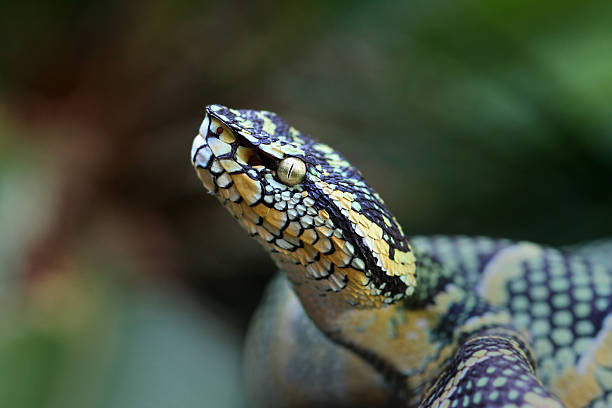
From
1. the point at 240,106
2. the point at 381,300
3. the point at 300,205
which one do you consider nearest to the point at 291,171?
the point at 300,205

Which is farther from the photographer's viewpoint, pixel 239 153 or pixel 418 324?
pixel 418 324

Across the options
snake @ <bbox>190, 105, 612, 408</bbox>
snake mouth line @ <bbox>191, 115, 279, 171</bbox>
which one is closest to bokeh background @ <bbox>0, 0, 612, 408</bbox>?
snake @ <bbox>190, 105, 612, 408</bbox>

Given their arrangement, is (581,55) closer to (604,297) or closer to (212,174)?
(604,297)

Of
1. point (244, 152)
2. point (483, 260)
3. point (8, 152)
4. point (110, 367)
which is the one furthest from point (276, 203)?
point (8, 152)

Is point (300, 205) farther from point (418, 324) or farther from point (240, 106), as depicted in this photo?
point (240, 106)

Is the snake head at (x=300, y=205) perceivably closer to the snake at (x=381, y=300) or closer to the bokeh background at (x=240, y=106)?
the snake at (x=381, y=300)

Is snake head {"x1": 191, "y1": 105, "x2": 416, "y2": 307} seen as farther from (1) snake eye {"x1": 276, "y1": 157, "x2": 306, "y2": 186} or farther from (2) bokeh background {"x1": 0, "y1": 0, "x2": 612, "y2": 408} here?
(2) bokeh background {"x1": 0, "y1": 0, "x2": 612, "y2": 408}
